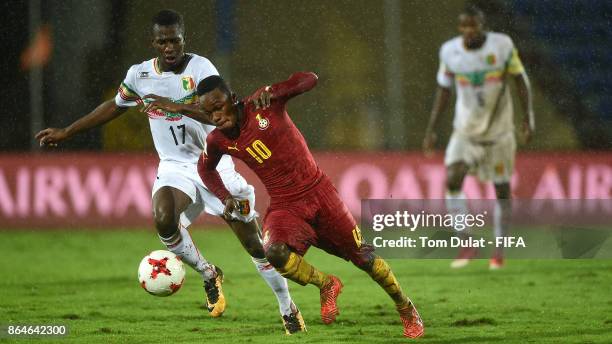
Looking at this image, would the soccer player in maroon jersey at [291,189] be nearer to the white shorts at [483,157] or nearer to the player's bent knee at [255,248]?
the player's bent knee at [255,248]

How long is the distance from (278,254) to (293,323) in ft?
2.46

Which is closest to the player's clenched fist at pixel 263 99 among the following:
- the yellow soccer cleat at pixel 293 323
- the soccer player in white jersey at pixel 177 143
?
the soccer player in white jersey at pixel 177 143

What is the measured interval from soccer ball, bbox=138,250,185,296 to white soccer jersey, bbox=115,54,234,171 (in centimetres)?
70

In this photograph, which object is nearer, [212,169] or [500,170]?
[212,169]

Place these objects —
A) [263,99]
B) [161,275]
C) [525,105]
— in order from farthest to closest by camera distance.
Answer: [525,105] → [161,275] → [263,99]

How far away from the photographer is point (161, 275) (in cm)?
712

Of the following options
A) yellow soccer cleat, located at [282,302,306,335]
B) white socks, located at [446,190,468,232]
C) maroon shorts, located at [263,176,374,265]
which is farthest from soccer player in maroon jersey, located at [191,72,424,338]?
white socks, located at [446,190,468,232]

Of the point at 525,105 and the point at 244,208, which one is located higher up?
the point at 244,208

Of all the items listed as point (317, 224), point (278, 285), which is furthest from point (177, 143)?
point (317, 224)

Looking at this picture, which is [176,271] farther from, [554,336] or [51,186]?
[51,186]

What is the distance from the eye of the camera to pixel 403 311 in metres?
6.41

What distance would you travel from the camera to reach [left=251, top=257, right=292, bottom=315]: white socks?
6766 millimetres

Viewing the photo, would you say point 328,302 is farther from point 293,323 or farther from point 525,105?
point 525,105

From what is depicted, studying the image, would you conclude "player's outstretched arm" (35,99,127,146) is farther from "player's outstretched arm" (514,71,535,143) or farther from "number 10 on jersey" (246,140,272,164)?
"player's outstretched arm" (514,71,535,143)
